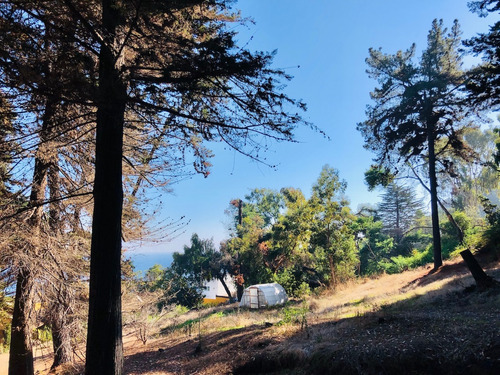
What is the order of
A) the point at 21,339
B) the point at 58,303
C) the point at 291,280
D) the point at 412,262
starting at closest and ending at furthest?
the point at 58,303, the point at 21,339, the point at 291,280, the point at 412,262

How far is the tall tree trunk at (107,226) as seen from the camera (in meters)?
3.75

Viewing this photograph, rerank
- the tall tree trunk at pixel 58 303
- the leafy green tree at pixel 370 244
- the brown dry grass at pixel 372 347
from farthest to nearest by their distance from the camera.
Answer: the leafy green tree at pixel 370 244 → the tall tree trunk at pixel 58 303 → the brown dry grass at pixel 372 347

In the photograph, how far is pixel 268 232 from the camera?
30250 mm

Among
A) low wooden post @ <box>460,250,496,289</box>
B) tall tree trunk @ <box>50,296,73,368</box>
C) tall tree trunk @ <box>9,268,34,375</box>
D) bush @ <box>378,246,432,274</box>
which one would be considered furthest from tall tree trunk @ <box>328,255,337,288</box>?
tall tree trunk @ <box>50,296,73,368</box>

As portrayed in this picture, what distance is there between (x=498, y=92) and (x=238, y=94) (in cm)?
570

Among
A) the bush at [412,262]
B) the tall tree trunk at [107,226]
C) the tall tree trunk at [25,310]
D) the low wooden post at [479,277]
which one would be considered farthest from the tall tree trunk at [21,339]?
the bush at [412,262]

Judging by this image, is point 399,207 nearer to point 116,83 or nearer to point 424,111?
point 424,111

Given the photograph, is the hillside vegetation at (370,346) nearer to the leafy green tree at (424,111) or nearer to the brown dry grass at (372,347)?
the brown dry grass at (372,347)

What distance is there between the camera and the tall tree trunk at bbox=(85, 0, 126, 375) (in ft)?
12.3

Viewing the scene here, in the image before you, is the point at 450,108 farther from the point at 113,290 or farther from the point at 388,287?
the point at 113,290

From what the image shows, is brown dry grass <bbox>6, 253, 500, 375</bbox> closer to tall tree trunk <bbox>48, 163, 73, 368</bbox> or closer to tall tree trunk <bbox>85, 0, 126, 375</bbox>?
tall tree trunk <bbox>48, 163, 73, 368</bbox>

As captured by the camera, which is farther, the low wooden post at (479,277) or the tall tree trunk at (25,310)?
the low wooden post at (479,277)

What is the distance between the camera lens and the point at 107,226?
159 inches

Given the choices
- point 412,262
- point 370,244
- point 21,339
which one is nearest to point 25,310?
point 21,339
